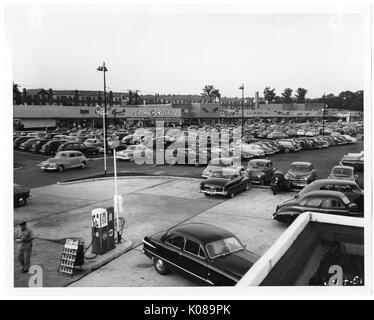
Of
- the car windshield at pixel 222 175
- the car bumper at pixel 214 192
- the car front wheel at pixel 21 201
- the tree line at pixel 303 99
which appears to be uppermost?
the tree line at pixel 303 99

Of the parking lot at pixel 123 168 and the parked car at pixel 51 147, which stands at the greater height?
the parked car at pixel 51 147

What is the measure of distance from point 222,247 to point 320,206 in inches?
176

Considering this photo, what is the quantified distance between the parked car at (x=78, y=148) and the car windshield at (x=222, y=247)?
2122 centimetres

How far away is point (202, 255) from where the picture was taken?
24.5 feet

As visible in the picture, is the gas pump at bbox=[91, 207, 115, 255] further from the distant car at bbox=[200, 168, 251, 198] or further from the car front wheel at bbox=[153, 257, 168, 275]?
the distant car at bbox=[200, 168, 251, 198]

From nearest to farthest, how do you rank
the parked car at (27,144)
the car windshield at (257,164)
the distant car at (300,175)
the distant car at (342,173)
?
the distant car at (342,173) → the distant car at (300,175) → the car windshield at (257,164) → the parked car at (27,144)

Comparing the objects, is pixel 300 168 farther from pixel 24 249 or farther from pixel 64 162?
pixel 64 162

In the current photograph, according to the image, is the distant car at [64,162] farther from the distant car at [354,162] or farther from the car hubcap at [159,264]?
the distant car at [354,162]

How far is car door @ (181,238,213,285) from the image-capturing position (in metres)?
7.34

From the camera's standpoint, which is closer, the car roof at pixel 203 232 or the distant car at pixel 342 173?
the car roof at pixel 203 232

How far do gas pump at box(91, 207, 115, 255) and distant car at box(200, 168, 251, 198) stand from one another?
6.39 m

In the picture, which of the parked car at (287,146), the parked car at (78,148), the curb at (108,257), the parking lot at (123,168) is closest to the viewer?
the curb at (108,257)

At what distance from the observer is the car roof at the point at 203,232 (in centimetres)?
771

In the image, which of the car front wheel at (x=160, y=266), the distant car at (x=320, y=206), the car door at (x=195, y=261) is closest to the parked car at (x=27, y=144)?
the distant car at (x=320, y=206)
